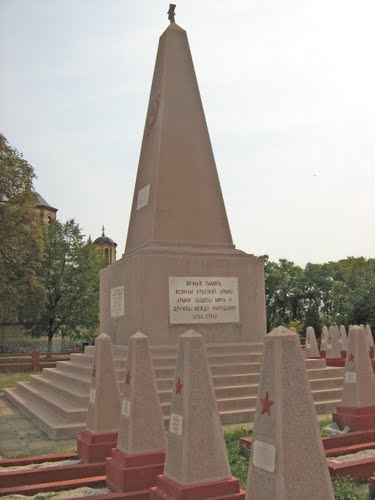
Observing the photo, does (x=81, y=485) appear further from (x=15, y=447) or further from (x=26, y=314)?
(x=26, y=314)

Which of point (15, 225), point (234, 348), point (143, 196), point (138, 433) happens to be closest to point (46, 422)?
point (138, 433)

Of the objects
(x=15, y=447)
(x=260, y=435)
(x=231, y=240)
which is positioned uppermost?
(x=231, y=240)

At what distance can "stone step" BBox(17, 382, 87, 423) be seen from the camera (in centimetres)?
827

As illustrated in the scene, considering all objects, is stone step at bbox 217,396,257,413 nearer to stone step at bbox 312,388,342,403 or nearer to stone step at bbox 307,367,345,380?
stone step at bbox 312,388,342,403

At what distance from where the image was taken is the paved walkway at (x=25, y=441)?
6996mm

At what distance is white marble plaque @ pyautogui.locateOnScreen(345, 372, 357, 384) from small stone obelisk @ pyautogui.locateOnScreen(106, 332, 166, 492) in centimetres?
327

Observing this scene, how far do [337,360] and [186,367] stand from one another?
1427 centimetres

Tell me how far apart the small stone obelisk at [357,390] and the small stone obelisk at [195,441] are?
3.38 meters

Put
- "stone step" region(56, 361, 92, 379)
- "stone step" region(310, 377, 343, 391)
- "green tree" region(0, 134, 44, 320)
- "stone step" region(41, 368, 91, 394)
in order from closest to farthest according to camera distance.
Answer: "stone step" region(41, 368, 91, 394) → "stone step" region(310, 377, 343, 391) → "stone step" region(56, 361, 92, 379) → "green tree" region(0, 134, 44, 320)

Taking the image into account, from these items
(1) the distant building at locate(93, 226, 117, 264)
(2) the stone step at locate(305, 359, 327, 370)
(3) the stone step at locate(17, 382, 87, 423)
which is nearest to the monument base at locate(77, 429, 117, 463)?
(3) the stone step at locate(17, 382, 87, 423)

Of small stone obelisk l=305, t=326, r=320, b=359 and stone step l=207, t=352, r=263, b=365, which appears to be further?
small stone obelisk l=305, t=326, r=320, b=359

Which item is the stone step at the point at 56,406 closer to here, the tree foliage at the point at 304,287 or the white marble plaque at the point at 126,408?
the white marble plaque at the point at 126,408

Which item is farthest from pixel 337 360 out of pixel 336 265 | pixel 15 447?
pixel 336 265

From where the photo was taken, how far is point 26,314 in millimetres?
27516
